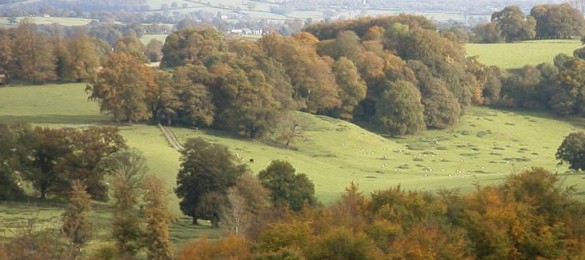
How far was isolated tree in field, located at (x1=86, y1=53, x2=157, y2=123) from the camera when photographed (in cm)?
7138

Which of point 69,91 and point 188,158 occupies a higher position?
point 188,158

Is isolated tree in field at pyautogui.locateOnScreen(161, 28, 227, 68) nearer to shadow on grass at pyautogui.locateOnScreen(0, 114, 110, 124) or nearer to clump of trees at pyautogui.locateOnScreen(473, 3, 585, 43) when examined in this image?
shadow on grass at pyautogui.locateOnScreen(0, 114, 110, 124)

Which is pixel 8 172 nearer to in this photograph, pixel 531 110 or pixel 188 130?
pixel 188 130

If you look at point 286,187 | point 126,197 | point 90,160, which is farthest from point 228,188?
point 90,160

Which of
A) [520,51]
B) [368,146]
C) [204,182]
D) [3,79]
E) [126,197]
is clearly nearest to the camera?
[126,197]

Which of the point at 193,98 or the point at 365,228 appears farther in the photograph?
the point at 193,98

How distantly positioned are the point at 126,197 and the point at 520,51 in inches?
2947

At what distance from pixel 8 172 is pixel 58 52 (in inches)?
1759

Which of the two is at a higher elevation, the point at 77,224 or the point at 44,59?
the point at 77,224

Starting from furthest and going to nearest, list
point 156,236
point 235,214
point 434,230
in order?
1. point 235,214
2. point 156,236
3. point 434,230

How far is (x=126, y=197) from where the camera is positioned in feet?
140

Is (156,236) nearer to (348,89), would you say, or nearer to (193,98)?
(193,98)

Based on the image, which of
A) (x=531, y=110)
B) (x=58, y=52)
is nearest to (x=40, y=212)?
(x=58, y=52)

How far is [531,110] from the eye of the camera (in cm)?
9162
